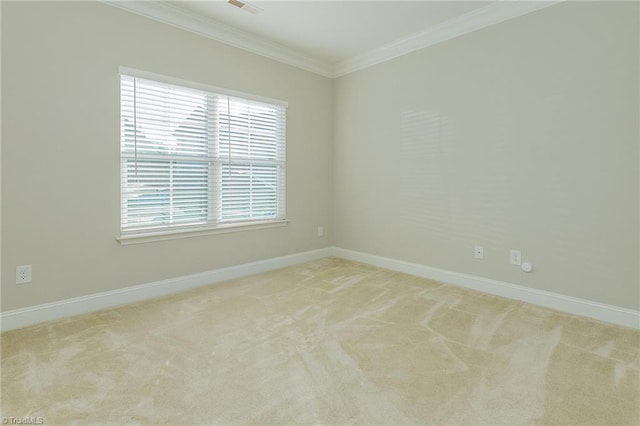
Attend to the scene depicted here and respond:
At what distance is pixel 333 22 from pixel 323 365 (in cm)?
312

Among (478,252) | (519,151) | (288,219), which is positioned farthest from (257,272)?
(519,151)

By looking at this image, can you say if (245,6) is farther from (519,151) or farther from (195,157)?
(519,151)

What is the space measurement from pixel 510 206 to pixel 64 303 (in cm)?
386

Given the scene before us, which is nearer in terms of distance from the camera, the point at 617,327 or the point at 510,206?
the point at 617,327

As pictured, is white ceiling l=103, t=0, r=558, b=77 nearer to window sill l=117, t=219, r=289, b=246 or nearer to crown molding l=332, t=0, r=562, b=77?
crown molding l=332, t=0, r=562, b=77

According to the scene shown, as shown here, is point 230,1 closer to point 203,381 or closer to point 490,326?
point 203,381

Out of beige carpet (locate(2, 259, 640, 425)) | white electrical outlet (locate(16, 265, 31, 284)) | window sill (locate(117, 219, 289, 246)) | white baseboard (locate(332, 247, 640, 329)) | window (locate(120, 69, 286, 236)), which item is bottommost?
beige carpet (locate(2, 259, 640, 425))

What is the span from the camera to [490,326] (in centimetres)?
251

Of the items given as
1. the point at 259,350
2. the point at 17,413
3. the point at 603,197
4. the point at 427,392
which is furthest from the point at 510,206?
the point at 17,413

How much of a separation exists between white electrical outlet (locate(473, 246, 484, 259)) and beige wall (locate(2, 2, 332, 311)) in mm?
2695

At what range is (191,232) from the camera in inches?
133

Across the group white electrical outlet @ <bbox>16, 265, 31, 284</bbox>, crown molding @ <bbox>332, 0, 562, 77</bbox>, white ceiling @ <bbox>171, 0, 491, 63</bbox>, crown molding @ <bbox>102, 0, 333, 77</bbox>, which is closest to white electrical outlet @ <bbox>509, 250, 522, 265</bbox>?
crown molding @ <bbox>332, 0, 562, 77</bbox>

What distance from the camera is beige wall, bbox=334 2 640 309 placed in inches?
99.8

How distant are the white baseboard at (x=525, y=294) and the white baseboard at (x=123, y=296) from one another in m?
1.50
